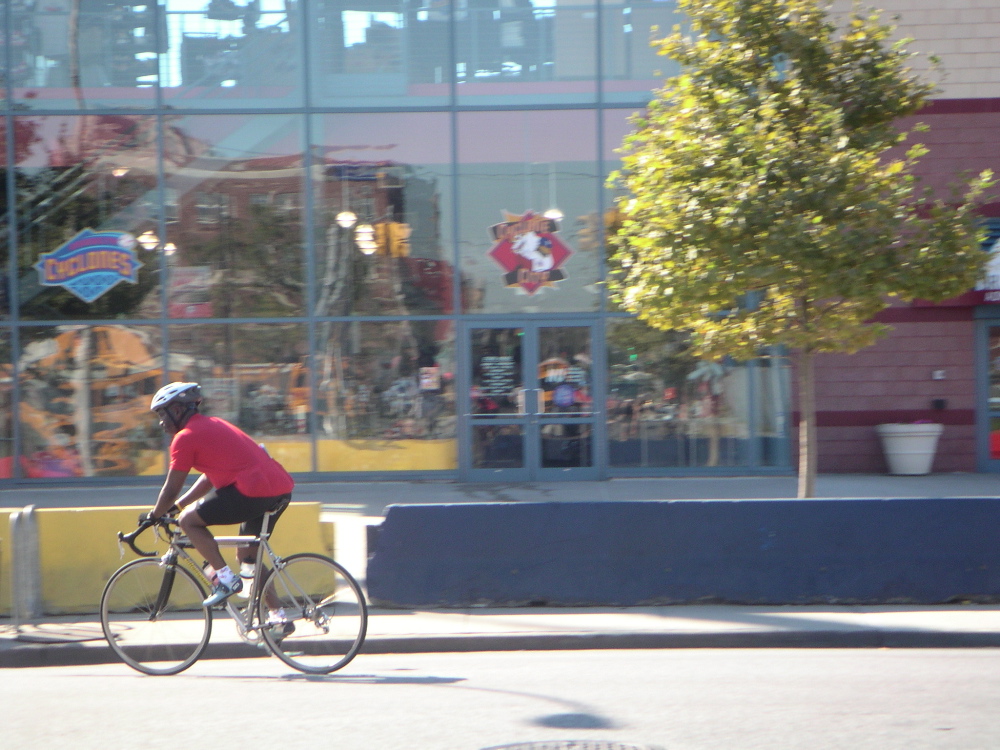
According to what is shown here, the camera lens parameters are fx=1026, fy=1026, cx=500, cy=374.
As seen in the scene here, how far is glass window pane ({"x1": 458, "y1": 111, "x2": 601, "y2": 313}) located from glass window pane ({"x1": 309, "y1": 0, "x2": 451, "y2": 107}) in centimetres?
82

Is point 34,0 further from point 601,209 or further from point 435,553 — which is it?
point 435,553

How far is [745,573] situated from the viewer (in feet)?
24.4

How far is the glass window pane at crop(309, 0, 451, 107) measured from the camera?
565 inches

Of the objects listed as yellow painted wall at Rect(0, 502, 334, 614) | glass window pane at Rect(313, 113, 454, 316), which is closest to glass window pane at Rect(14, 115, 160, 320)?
glass window pane at Rect(313, 113, 454, 316)

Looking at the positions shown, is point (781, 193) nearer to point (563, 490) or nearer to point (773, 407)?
point (563, 490)

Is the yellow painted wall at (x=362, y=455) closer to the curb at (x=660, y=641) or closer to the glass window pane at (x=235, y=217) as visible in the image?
the glass window pane at (x=235, y=217)

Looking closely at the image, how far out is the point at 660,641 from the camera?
22.0 ft

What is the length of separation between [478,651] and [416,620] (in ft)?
2.19

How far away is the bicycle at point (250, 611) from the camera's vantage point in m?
5.94

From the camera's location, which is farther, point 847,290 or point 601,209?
point 601,209

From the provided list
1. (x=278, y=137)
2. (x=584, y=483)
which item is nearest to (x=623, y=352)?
(x=584, y=483)

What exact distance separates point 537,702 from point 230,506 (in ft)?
6.75

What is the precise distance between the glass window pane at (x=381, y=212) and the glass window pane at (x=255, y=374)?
2.60 feet

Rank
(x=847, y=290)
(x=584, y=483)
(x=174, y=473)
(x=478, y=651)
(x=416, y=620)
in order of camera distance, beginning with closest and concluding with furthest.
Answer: (x=174, y=473)
(x=478, y=651)
(x=416, y=620)
(x=847, y=290)
(x=584, y=483)
